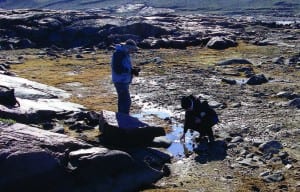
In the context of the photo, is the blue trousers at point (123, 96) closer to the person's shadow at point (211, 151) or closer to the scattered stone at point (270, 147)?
the person's shadow at point (211, 151)

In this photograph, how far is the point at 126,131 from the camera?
57.3 feet

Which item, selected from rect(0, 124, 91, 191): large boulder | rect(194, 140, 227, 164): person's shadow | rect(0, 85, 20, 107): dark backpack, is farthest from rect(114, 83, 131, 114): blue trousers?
rect(0, 124, 91, 191): large boulder

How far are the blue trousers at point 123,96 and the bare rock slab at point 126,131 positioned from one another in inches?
76.4

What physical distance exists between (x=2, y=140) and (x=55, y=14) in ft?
229

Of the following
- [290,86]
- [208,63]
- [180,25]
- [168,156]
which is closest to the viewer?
[168,156]

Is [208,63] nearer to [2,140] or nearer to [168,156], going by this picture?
[168,156]

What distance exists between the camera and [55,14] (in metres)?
81.2

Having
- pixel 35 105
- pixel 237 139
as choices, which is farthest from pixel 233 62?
pixel 237 139

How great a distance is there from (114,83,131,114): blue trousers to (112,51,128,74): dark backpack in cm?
57

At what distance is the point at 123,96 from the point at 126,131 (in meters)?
3.33

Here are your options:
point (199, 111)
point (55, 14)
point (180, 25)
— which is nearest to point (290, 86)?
point (199, 111)

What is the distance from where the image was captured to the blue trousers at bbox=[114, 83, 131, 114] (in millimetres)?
20281

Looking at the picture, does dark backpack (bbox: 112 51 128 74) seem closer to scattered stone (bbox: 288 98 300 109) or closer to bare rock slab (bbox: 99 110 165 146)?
bare rock slab (bbox: 99 110 165 146)

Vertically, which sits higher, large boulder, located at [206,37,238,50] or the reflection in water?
the reflection in water
